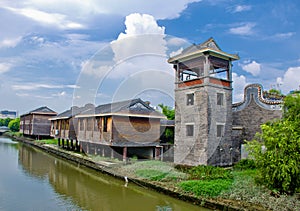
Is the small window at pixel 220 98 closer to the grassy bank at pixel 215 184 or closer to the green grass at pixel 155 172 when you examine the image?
the grassy bank at pixel 215 184

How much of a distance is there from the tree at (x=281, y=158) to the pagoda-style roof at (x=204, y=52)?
18.4 ft

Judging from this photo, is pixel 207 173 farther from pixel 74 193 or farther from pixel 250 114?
pixel 74 193

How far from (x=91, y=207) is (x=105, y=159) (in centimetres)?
817

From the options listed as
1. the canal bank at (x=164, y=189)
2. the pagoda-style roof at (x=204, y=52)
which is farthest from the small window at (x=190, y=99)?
the canal bank at (x=164, y=189)

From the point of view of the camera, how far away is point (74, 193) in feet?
37.0

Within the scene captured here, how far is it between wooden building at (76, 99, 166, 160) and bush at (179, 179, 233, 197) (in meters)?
6.96

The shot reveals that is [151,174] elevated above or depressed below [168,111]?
below

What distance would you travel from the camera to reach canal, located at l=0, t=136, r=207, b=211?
9391 mm

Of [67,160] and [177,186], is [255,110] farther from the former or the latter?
[67,160]

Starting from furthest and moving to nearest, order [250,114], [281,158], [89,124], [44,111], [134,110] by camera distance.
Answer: [44,111]
[89,124]
[134,110]
[250,114]
[281,158]

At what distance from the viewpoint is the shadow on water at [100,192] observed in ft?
31.1

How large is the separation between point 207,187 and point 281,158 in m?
2.67

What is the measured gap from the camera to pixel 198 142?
1315cm

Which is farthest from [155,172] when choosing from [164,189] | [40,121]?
[40,121]
